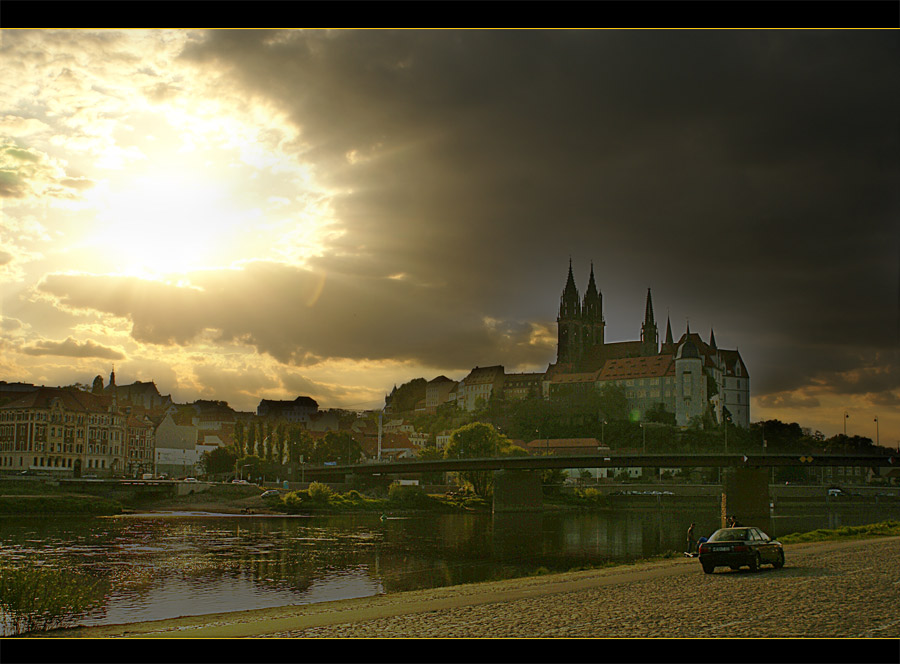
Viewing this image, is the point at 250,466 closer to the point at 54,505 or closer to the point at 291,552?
the point at 54,505

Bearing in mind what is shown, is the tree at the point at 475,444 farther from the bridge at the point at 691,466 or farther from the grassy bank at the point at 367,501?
the bridge at the point at 691,466

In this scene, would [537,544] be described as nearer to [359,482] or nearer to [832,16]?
[832,16]

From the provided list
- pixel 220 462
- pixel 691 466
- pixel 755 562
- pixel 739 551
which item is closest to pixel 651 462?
pixel 691 466

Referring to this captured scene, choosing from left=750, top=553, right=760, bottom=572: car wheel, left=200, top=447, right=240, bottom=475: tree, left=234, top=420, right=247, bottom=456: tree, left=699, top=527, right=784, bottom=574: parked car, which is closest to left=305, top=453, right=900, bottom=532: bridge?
left=200, top=447, right=240, bottom=475: tree

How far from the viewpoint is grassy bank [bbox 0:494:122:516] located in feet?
225

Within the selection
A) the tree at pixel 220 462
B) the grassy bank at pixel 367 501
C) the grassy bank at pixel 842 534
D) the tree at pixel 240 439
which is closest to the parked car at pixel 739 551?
the grassy bank at pixel 842 534

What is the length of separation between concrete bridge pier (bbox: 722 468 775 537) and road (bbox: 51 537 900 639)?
56.2 metres

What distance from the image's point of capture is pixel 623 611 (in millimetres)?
19234

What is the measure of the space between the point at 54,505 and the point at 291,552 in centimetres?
3490

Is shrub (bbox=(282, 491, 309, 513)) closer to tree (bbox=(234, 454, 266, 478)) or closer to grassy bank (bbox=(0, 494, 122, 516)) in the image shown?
grassy bank (bbox=(0, 494, 122, 516))

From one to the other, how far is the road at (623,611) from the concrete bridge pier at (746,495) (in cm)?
5624

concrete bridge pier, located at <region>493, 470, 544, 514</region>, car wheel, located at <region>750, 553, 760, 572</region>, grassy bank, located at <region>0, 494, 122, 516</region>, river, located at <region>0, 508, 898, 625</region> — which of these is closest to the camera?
car wheel, located at <region>750, 553, 760, 572</region>

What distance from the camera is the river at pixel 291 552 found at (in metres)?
31.6

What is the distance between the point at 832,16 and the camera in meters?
14.5
